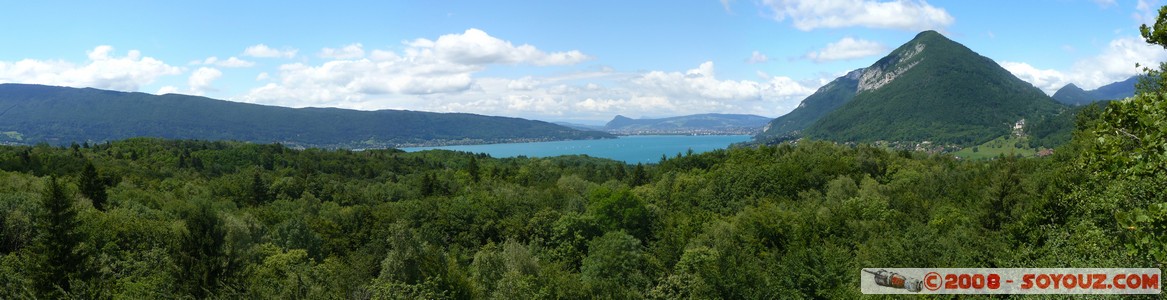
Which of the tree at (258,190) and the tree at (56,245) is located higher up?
the tree at (56,245)

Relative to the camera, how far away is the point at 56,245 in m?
21.0

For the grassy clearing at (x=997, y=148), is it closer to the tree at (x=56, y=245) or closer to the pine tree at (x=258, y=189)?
the pine tree at (x=258, y=189)

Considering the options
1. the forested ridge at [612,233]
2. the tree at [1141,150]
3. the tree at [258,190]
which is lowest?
the tree at [258,190]

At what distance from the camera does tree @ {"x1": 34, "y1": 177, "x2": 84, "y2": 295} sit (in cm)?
2052

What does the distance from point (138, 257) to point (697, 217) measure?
35542mm

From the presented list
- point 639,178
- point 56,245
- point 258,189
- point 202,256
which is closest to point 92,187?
point 258,189

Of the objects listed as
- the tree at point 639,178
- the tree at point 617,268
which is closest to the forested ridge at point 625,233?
the tree at point 617,268

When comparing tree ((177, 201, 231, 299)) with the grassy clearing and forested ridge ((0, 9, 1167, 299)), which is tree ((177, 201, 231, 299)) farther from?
the grassy clearing

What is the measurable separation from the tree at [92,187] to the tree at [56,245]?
27.0 metres

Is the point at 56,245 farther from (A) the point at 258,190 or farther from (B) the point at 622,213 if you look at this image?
(A) the point at 258,190

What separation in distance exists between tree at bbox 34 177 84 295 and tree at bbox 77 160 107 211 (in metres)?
27.0

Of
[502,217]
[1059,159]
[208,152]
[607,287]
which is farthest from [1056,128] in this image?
A: [208,152]

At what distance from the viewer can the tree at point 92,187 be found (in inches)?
1745

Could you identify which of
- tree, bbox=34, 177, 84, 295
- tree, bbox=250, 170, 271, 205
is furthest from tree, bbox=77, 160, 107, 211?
tree, bbox=34, 177, 84, 295
